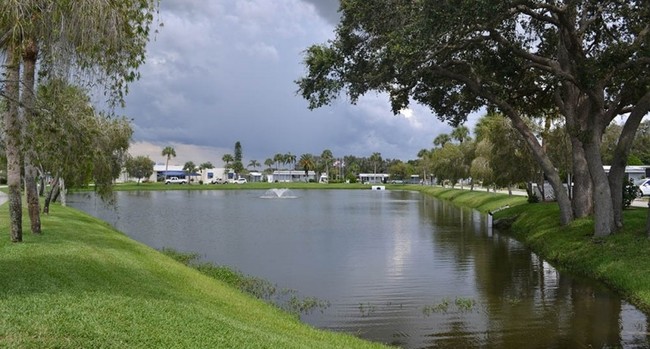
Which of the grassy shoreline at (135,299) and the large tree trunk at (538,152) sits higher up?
the large tree trunk at (538,152)

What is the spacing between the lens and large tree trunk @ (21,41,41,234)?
33.8ft

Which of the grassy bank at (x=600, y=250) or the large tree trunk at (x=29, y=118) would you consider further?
the grassy bank at (x=600, y=250)

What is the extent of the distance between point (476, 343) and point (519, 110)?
73.2 ft

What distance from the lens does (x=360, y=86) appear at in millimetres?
24359

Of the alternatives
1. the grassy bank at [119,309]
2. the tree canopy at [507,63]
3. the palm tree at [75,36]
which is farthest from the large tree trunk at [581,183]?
the palm tree at [75,36]

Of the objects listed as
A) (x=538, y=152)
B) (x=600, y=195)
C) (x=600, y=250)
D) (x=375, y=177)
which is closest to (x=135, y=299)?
(x=600, y=250)

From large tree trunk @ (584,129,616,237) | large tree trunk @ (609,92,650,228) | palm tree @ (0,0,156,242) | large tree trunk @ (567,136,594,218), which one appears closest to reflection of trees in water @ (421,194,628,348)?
large tree trunk @ (584,129,616,237)

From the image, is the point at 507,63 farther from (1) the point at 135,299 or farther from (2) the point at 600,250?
(1) the point at 135,299

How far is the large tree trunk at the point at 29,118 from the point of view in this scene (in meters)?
10.3

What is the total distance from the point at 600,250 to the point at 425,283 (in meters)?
7.03

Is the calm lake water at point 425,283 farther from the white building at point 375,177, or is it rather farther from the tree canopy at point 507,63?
the white building at point 375,177

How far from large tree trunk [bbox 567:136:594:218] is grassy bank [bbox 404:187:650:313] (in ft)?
4.25

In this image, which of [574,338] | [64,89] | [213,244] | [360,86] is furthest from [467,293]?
[213,244]

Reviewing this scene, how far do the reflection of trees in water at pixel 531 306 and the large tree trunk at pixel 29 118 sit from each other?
9481mm
